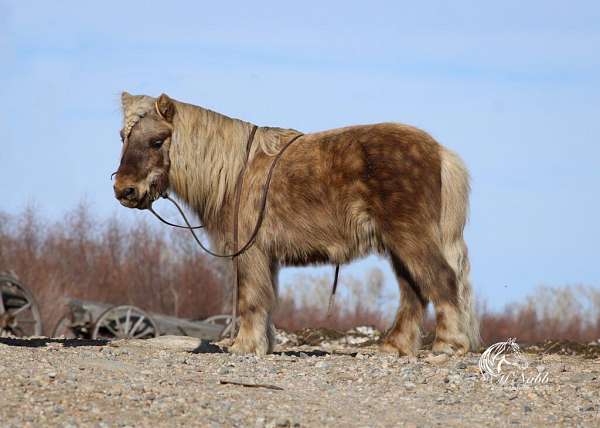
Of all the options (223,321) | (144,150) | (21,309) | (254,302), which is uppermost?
(144,150)

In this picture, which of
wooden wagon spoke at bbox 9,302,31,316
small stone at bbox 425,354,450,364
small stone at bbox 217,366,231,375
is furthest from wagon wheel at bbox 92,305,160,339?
small stone at bbox 217,366,231,375

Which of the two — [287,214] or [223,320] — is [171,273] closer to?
[223,320]

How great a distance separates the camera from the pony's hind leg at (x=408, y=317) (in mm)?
10117

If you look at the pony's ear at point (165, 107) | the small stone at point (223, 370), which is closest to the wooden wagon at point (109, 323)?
the pony's ear at point (165, 107)

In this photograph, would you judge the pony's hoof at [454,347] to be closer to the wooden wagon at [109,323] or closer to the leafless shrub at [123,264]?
the wooden wagon at [109,323]

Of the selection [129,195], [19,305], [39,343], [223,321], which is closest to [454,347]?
[129,195]

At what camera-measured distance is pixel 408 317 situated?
10133 millimetres

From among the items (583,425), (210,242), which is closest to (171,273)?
(210,242)

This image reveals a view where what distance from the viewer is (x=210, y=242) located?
411 inches

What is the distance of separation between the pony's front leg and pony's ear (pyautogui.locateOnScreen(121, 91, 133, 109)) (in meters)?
1.84

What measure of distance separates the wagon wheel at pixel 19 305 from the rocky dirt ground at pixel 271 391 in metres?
8.54

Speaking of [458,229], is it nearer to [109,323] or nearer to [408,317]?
[408,317]

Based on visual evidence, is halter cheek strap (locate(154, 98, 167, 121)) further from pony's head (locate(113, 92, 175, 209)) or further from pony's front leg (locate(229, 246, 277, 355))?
pony's front leg (locate(229, 246, 277, 355))

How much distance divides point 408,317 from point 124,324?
10.1m
